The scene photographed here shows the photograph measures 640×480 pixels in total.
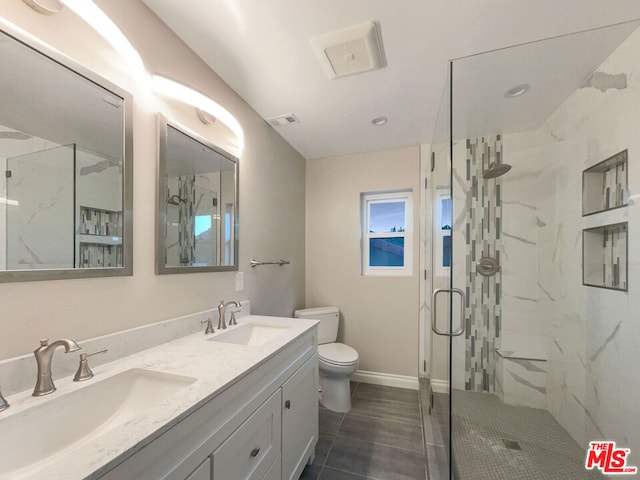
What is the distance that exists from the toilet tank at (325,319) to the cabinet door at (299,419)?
0.82 metres

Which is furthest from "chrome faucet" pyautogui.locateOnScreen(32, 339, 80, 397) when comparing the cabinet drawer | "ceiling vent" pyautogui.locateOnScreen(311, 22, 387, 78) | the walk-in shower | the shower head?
the shower head

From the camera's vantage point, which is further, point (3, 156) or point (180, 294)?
point (180, 294)

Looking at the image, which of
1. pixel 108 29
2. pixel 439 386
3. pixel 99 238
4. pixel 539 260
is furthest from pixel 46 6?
pixel 539 260

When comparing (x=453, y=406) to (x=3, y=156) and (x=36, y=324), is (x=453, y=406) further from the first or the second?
(x=3, y=156)

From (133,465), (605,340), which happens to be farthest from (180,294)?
(605,340)

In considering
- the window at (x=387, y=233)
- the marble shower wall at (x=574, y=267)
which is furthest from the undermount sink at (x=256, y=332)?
the marble shower wall at (x=574, y=267)

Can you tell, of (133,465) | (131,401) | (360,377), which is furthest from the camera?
(360,377)

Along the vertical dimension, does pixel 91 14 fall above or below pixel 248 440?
above

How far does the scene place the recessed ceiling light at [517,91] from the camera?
5.42 ft

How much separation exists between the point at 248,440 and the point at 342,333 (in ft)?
6.13

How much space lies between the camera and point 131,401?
848 millimetres

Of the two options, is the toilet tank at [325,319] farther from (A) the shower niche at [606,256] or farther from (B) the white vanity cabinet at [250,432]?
(A) the shower niche at [606,256]

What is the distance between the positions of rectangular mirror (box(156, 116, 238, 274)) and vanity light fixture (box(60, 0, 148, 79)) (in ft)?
0.73

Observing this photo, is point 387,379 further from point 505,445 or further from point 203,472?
point 203,472
